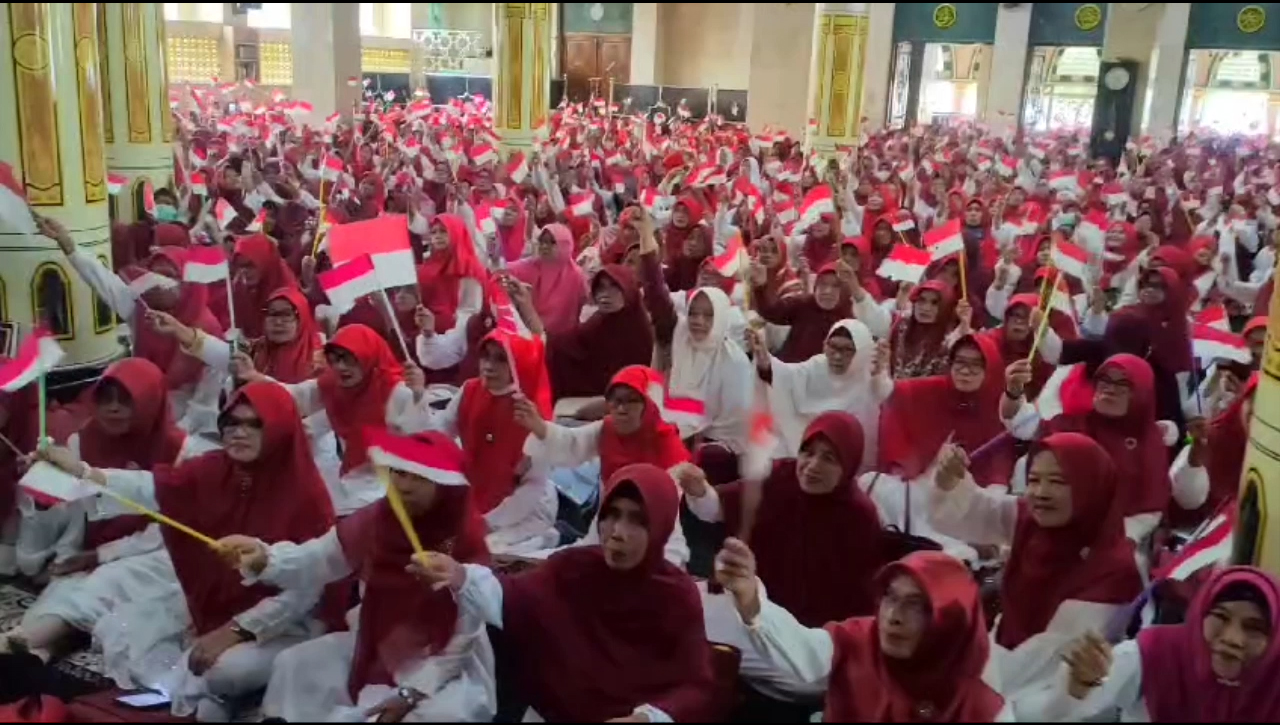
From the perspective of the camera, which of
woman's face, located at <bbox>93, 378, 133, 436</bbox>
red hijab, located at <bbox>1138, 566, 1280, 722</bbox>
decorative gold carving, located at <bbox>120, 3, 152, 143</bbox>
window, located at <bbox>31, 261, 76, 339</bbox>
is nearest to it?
red hijab, located at <bbox>1138, 566, 1280, 722</bbox>

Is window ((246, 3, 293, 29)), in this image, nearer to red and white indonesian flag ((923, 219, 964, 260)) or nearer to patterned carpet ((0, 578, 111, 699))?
red and white indonesian flag ((923, 219, 964, 260))

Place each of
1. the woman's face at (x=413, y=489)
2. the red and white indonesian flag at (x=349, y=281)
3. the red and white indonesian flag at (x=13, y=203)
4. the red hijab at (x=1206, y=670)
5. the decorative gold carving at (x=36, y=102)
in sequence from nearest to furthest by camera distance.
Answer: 1. the red hijab at (x=1206, y=670)
2. the woman's face at (x=413, y=489)
3. the red and white indonesian flag at (x=349, y=281)
4. the red and white indonesian flag at (x=13, y=203)
5. the decorative gold carving at (x=36, y=102)

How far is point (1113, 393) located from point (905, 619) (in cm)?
153

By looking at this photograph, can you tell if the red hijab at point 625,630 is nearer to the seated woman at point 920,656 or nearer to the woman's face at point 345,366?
the seated woman at point 920,656

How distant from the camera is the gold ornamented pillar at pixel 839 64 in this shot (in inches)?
412

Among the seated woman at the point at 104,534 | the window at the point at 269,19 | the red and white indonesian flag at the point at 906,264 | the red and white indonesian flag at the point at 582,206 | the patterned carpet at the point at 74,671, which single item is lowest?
the patterned carpet at the point at 74,671

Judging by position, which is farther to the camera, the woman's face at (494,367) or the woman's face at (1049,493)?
the woman's face at (494,367)

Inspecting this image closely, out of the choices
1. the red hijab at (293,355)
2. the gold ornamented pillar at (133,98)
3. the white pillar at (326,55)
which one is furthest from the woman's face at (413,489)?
the white pillar at (326,55)

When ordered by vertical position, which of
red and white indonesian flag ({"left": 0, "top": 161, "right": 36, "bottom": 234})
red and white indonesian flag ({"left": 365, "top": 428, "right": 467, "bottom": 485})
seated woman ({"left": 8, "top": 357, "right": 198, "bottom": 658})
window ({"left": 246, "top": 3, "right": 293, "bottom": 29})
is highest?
window ({"left": 246, "top": 3, "right": 293, "bottom": 29})

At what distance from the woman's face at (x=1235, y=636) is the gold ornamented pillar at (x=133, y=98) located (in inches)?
224

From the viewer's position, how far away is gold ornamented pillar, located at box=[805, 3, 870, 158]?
10.5 m

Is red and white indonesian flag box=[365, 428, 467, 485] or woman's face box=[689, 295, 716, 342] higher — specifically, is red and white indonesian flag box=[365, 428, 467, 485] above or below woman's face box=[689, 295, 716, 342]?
above

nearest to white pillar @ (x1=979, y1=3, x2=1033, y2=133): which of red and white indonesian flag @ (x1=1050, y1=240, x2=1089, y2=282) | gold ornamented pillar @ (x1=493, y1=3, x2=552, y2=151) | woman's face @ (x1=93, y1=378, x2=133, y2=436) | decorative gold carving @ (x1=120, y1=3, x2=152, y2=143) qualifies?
gold ornamented pillar @ (x1=493, y1=3, x2=552, y2=151)

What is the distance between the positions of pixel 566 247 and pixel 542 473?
2.06 meters
